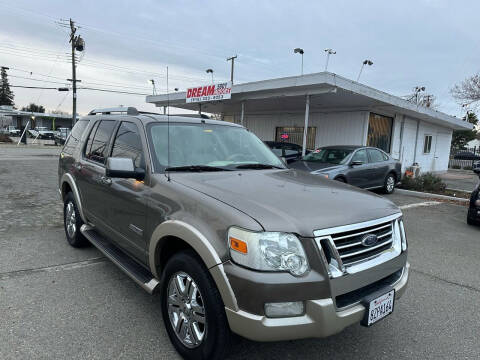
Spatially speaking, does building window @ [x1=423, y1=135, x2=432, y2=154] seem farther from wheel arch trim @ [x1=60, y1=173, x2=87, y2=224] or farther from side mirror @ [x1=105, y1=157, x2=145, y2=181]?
side mirror @ [x1=105, y1=157, x2=145, y2=181]

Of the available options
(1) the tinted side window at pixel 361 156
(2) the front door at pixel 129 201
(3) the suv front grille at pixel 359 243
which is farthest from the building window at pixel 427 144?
(2) the front door at pixel 129 201

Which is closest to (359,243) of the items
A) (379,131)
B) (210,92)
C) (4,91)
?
(210,92)

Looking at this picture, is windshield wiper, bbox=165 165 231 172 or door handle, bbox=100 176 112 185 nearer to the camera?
windshield wiper, bbox=165 165 231 172

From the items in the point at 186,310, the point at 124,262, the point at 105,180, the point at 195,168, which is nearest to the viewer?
the point at 186,310

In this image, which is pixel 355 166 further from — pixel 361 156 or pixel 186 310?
pixel 186 310

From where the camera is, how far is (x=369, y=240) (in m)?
→ 2.29

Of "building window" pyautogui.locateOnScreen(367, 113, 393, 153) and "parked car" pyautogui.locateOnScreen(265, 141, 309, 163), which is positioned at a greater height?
"building window" pyautogui.locateOnScreen(367, 113, 393, 153)

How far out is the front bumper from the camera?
191 cm

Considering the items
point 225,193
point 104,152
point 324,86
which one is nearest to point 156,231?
point 225,193

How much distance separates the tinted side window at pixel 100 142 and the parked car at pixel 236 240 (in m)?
0.27

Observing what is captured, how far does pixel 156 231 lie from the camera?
2600 mm

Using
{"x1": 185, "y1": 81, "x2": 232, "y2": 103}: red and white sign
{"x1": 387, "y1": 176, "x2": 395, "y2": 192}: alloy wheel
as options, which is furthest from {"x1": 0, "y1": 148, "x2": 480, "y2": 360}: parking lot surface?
{"x1": 185, "y1": 81, "x2": 232, "y2": 103}: red and white sign

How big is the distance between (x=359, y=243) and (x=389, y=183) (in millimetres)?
9463

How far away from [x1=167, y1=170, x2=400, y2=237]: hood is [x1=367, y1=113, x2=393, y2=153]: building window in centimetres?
1265
